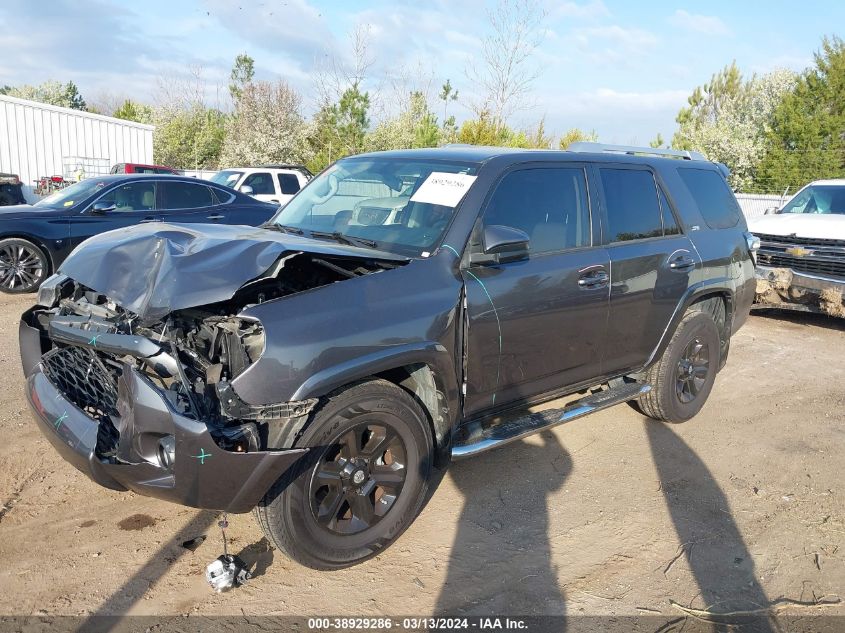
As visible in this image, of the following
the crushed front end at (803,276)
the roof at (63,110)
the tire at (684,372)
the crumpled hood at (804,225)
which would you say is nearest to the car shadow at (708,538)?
the tire at (684,372)

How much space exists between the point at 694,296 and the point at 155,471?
3.94m

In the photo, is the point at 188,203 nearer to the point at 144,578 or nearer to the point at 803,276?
the point at 144,578

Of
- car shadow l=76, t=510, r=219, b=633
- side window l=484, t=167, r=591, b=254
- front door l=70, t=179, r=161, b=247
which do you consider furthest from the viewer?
front door l=70, t=179, r=161, b=247

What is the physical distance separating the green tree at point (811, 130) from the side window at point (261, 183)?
2063cm

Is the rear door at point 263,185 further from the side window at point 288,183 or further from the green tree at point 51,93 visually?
the green tree at point 51,93

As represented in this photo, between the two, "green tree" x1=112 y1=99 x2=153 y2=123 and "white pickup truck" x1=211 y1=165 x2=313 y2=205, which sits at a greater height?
"green tree" x1=112 y1=99 x2=153 y2=123

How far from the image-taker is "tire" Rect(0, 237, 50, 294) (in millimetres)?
9133

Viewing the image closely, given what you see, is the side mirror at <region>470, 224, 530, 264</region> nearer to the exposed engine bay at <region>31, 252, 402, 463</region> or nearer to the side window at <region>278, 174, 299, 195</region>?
the exposed engine bay at <region>31, 252, 402, 463</region>

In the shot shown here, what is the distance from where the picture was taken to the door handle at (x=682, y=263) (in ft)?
15.8

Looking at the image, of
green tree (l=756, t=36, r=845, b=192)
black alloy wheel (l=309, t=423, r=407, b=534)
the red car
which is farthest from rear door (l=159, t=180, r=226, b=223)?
green tree (l=756, t=36, r=845, b=192)

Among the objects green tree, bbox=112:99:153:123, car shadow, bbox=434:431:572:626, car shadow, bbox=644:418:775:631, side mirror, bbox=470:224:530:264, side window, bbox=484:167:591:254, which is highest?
green tree, bbox=112:99:153:123

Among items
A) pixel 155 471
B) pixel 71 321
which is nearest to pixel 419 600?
pixel 155 471

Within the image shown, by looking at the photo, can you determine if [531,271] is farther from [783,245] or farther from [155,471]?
[783,245]

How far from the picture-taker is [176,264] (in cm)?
305
